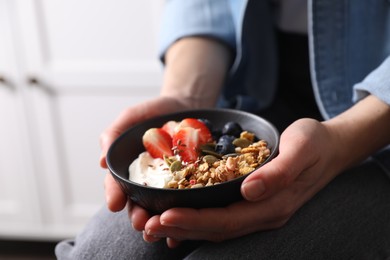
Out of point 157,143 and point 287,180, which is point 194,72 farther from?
point 287,180

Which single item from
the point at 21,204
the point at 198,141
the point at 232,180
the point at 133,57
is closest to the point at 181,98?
the point at 198,141

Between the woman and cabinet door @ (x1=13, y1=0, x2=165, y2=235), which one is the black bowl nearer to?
the woman

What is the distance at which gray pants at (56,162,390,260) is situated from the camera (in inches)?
22.7

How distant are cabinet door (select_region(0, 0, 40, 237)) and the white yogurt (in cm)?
84

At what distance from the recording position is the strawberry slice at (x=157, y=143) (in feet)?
2.11

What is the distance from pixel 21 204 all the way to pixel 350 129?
1156 millimetres

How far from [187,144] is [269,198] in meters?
0.12

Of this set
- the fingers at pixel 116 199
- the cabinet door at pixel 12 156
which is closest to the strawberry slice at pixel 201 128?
the fingers at pixel 116 199

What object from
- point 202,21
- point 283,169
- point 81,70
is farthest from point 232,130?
point 81,70

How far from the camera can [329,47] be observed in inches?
29.7

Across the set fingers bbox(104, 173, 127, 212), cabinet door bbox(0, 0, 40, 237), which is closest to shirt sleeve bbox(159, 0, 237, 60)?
fingers bbox(104, 173, 127, 212)

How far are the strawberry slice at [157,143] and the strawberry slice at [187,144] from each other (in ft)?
0.06

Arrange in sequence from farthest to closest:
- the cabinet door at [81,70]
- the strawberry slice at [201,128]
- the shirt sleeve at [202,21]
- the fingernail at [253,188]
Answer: the cabinet door at [81,70] → the shirt sleeve at [202,21] → the strawberry slice at [201,128] → the fingernail at [253,188]

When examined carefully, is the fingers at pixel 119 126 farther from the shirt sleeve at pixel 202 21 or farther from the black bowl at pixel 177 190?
the shirt sleeve at pixel 202 21
